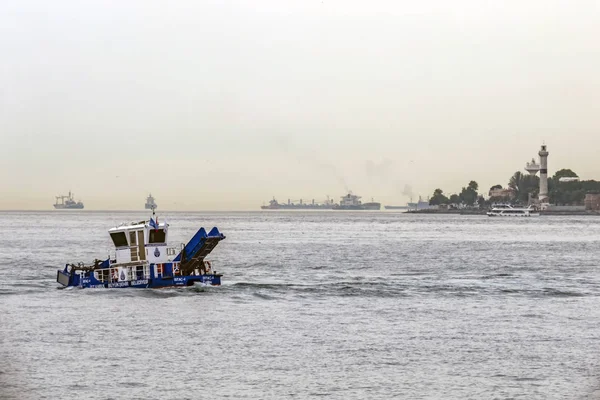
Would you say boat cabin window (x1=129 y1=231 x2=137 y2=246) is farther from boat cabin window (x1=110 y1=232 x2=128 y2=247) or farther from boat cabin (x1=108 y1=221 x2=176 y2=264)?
boat cabin window (x1=110 y1=232 x2=128 y2=247)

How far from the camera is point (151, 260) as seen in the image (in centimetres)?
5791

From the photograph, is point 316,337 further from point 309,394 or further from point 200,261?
point 200,261

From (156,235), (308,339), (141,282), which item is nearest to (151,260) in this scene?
(141,282)

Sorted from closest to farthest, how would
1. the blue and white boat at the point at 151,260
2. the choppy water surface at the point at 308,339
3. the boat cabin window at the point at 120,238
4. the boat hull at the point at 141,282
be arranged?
the choppy water surface at the point at 308,339
the boat hull at the point at 141,282
the blue and white boat at the point at 151,260
the boat cabin window at the point at 120,238

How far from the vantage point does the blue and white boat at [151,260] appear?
5750cm

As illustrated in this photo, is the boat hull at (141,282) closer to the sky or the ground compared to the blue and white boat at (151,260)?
closer to the ground

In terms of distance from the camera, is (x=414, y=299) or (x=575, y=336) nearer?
(x=575, y=336)

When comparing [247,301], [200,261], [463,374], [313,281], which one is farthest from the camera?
[313,281]

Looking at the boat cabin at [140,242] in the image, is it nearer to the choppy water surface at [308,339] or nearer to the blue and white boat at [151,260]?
the blue and white boat at [151,260]

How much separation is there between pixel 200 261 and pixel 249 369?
26.9 metres

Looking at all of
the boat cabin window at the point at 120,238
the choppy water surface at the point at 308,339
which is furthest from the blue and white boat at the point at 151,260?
the choppy water surface at the point at 308,339

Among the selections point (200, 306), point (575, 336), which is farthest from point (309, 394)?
point (200, 306)

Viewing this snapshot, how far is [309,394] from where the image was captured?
29.2m

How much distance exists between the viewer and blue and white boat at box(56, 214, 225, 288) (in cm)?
5750
